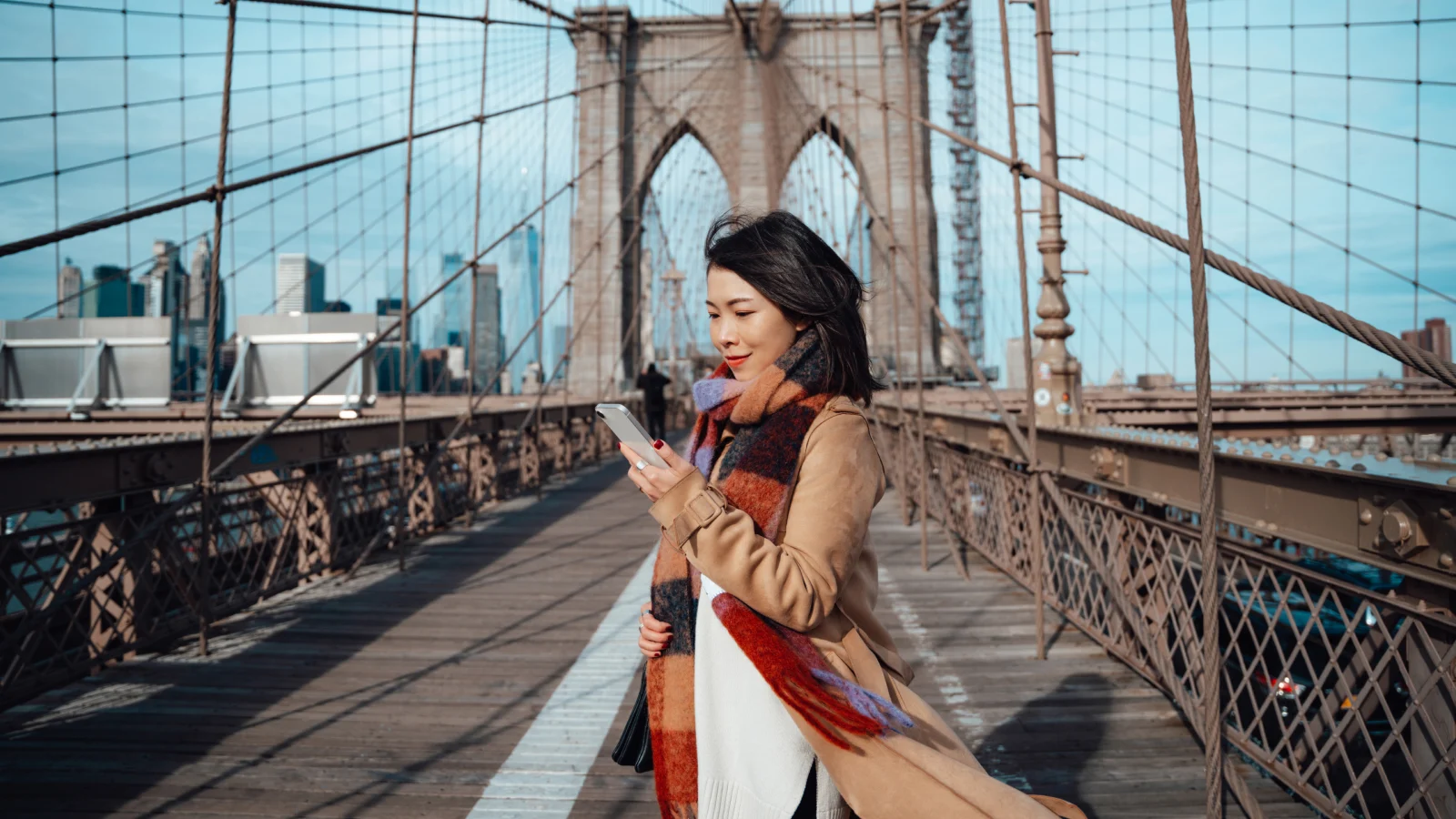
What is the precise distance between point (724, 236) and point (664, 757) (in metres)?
0.74

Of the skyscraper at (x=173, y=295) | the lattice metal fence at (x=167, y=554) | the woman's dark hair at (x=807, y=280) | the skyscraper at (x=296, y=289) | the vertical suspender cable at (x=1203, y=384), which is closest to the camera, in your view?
the woman's dark hair at (x=807, y=280)

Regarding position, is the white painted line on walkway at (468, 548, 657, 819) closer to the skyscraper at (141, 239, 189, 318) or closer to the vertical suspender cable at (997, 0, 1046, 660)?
the vertical suspender cable at (997, 0, 1046, 660)

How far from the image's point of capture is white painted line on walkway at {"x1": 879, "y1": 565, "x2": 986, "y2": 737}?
3029 millimetres

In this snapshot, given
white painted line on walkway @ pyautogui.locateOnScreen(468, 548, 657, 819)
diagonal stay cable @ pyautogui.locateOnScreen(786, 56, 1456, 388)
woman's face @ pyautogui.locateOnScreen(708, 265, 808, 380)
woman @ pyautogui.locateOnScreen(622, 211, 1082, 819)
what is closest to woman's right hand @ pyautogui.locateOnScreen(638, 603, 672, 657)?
woman @ pyautogui.locateOnScreen(622, 211, 1082, 819)

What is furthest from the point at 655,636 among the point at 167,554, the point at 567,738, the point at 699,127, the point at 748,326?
the point at 699,127

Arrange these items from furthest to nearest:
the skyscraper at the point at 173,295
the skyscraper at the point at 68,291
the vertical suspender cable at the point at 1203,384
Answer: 1. the skyscraper at the point at 173,295
2. the skyscraper at the point at 68,291
3. the vertical suspender cable at the point at 1203,384

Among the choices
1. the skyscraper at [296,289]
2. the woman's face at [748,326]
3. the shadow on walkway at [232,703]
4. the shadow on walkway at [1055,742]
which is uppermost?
the skyscraper at [296,289]

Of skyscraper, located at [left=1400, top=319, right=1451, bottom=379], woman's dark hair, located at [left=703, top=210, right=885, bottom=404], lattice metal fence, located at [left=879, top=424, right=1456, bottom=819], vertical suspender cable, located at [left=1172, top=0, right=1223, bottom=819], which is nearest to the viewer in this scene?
woman's dark hair, located at [left=703, top=210, right=885, bottom=404]

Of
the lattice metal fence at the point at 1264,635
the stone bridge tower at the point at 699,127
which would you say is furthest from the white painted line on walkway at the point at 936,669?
the stone bridge tower at the point at 699,127

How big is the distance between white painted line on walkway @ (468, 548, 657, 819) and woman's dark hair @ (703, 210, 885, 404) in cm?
162

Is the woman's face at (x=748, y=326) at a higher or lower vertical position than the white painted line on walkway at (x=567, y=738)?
higher

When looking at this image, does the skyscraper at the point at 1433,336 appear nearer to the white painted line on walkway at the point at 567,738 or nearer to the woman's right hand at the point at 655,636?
the white painted line on walkway at the point at 567,738

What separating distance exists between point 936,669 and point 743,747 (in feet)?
8.34

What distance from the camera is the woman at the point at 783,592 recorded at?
3.71 feet
